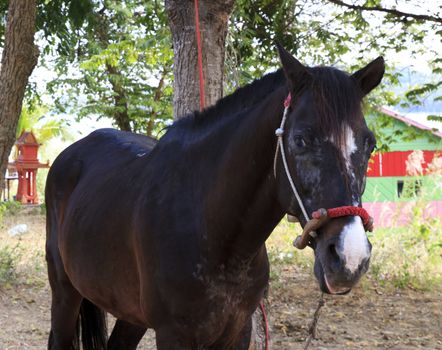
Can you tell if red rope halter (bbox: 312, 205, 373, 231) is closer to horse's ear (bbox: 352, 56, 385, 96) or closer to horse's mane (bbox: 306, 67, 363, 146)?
horse's mane (bbox: 306, 67, 363, 146)

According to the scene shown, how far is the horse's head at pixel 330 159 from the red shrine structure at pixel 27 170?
19536 mm

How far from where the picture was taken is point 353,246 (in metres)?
1.74

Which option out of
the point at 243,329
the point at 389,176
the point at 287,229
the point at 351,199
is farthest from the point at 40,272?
the point at 389,176

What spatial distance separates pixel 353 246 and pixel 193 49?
8.18ft

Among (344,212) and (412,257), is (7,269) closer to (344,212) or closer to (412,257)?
(412,257)

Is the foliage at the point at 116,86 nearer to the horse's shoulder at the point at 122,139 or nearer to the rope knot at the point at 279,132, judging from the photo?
the horse's shoulder at the point at 122,139

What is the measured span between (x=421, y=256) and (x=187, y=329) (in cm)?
514

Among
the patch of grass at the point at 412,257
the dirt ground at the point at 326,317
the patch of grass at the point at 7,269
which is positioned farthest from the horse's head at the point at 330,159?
the patch of grass at the point at 7,269

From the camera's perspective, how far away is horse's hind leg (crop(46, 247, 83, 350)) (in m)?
3.46

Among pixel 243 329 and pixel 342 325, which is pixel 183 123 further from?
pixel 342 325

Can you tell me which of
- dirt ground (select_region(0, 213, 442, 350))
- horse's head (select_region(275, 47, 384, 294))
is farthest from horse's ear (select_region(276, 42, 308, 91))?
dirt ground (select_region(0, 213, 442, 350))

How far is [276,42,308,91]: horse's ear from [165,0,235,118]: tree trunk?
74.8 inches

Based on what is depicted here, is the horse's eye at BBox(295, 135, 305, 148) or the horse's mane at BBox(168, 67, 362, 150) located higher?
the horse's mane at BBox(168, 67, 362, 150)

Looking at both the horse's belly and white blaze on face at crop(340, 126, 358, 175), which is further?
the horse's belly
